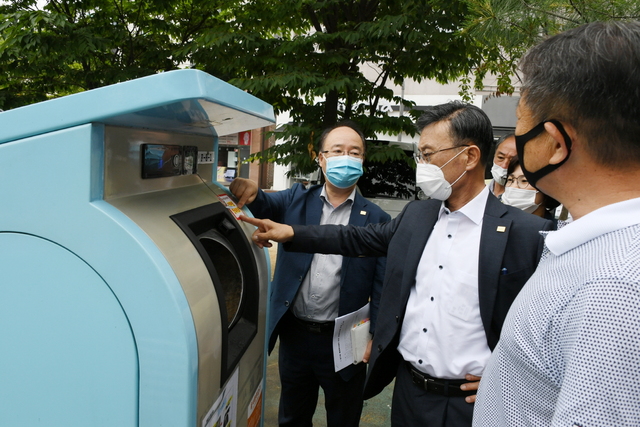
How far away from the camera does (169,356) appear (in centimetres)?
A: 100

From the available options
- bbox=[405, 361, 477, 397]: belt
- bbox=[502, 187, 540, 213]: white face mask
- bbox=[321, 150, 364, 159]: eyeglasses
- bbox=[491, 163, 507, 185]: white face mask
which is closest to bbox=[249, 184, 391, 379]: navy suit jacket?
bbox=[321, 150, 364, 159]: eyeglasses

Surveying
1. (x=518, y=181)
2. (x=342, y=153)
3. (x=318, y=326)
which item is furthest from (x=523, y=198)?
(x=318, y=326)

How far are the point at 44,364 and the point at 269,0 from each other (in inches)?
171

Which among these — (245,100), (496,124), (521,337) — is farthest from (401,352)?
(496,124)

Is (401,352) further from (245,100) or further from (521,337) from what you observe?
(245,100)

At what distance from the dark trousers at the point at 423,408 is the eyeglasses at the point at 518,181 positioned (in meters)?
1.67

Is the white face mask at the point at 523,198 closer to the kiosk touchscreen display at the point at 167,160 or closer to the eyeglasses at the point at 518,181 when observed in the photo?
the eyeglasses at the point at 518,181

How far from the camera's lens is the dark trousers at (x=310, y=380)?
2.33 metres

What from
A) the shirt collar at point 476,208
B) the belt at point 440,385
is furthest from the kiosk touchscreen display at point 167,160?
the belt at point 440,385

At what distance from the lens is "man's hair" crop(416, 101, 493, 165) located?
185 cm

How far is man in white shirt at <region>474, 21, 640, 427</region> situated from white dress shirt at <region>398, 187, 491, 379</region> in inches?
27.6

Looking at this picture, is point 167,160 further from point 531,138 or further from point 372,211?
point 372,211

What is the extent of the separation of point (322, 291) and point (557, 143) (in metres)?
1.61

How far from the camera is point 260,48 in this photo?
4.32 metres
